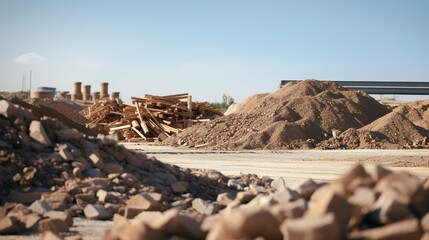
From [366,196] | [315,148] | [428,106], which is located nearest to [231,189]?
[366,196]

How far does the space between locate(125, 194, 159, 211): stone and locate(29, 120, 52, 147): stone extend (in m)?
1.96

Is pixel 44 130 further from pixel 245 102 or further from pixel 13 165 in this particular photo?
pixel 245 102

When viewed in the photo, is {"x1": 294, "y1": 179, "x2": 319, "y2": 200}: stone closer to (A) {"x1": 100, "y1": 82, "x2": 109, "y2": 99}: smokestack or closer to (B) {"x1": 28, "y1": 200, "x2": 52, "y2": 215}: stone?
(B) {"x1": 28, "y1": 200, "x2": 52, "y2": 215}: stone

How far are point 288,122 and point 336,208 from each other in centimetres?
2027

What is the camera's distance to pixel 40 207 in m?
6.97

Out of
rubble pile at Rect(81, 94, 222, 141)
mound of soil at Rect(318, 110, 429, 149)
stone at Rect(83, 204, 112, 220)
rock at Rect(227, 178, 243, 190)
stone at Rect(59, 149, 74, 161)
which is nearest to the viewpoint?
stone at Rect(83, 204, 112, 220)

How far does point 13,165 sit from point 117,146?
173cm

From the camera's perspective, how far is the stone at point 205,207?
728 centimetres

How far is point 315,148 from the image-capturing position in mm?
22531

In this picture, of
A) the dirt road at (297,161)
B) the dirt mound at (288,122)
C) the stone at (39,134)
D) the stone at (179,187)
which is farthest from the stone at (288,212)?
the dirt mound at (288,122)

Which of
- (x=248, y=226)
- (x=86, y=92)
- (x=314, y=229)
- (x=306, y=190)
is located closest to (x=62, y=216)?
(x=306, y=190)

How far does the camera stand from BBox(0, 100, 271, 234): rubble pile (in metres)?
7.15

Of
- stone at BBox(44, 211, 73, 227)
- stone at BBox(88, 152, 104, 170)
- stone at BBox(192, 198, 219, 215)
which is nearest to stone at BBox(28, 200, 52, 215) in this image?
stone at BBox(44, 211, 73, 227)

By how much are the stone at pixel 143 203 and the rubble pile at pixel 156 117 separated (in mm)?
19538
